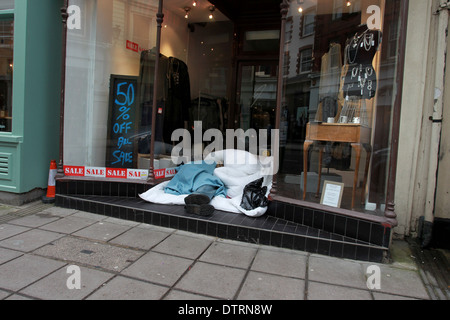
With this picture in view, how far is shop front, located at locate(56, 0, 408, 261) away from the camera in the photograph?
11.8ft

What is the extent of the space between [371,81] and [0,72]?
5443 millimetres

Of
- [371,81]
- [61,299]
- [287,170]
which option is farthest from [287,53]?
[61,299]

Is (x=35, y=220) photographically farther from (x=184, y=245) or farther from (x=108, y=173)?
(x=184, y=245)

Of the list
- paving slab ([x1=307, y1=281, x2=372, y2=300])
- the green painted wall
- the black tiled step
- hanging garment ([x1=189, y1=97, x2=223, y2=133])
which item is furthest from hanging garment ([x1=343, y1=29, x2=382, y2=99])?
the green painted wall

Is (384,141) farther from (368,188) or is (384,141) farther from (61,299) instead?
(61,299)

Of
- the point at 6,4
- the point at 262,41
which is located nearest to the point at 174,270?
the point at 6,4

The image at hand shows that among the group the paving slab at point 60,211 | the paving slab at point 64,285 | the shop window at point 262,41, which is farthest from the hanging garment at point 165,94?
the paving slab at point 64,285

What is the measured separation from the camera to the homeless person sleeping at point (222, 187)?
160 inches

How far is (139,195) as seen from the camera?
15.0 feet

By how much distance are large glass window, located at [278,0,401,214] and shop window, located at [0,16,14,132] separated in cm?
403

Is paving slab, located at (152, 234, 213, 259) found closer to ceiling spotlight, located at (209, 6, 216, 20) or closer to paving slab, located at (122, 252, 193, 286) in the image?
paving slab, located at (122, 252, 193, 286)

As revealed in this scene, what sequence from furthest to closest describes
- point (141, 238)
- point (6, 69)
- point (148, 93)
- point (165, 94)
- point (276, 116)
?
1. point (165, 94)
2. point (148, 93)
3. point (6, 69)
4. point (276, 116)
5. point (141, 238)

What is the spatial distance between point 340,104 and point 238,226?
210 centimetres

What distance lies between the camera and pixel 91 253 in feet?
10.4
